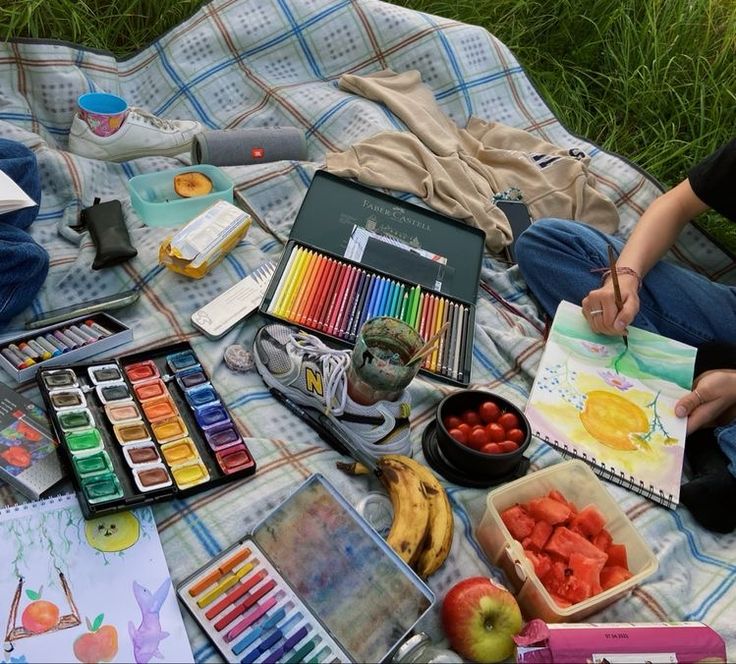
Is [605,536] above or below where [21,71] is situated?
below

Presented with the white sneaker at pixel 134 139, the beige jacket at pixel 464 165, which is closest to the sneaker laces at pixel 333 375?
the beige jacket at pixel 464 165

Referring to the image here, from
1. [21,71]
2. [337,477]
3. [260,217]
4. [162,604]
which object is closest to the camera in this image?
[162,604]

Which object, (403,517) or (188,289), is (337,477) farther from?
(188,289)

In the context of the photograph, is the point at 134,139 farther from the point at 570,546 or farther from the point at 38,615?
the point at 570,546

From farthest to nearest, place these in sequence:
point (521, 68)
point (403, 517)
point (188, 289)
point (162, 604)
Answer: point (521, 68) → point (188, 289) → point (403, 517) → point (162, 604)

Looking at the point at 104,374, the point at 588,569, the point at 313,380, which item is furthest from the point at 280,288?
the point at 588,569

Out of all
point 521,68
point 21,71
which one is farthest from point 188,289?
point 521,68

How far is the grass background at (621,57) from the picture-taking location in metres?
2.21

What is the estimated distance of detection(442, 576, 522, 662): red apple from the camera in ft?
3.05

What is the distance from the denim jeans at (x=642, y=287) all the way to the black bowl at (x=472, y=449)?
1.69ft

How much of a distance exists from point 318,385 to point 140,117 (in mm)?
971

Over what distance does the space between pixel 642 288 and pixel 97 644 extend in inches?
49.5

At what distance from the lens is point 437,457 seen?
1.18 meters

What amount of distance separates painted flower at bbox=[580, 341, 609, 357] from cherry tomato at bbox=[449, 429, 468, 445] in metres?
0.45
